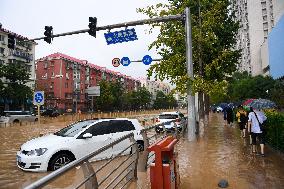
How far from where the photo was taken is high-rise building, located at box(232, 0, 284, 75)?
87.8 meters

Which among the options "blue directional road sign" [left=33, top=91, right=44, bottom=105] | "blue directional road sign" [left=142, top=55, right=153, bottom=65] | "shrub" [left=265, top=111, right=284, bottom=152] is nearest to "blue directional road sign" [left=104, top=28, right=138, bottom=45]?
"blue directional road sign" [left=33, top=91, right=44, bottom=105]

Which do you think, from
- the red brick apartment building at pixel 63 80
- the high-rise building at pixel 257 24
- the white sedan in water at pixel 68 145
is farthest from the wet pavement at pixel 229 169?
the high-rise building at pixel 257 24

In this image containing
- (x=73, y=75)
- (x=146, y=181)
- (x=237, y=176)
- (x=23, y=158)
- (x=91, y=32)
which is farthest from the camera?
(x=73, y=75)

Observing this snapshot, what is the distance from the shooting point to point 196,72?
2430cm

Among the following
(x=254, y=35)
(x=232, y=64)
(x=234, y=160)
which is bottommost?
A: (x=234, y=160)

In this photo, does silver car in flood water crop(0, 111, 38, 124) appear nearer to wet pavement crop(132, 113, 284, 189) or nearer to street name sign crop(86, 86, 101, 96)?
street name sign crop(86, 86, 101, 96)

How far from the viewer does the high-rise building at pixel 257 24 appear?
87.8 m

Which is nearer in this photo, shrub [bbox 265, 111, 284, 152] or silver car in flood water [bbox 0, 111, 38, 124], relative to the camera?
shrub [bbox 265, 111, 284, 152]

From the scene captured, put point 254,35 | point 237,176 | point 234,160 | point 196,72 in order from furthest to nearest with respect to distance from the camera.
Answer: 1. point 254,35
2. point 196,72
3. point 234,160
4. point 237,176

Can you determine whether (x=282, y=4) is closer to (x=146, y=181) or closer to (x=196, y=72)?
(x=196, y=72)

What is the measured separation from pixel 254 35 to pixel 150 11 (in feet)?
268

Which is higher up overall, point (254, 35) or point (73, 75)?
point (254, 35)

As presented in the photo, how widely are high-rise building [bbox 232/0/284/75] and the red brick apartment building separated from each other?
4285 cm

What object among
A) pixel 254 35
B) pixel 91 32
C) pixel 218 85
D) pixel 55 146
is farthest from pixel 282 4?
pixel 55 146
